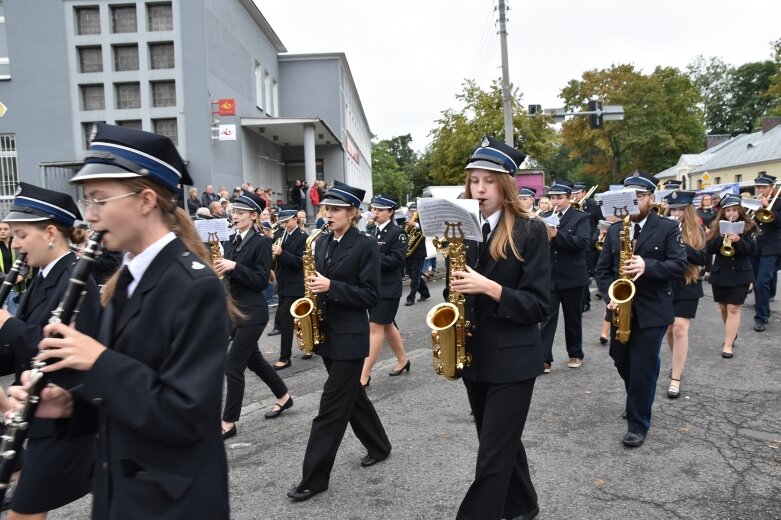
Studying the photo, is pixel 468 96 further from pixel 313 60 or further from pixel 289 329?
pixel 289 329

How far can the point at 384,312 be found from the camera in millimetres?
7344

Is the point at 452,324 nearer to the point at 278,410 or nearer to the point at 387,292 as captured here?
the point at 278,410

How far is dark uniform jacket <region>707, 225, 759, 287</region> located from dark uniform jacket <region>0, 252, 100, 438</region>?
7924mm

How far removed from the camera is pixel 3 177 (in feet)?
74.2

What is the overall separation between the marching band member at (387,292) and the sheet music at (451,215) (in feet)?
11.2

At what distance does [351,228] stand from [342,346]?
1.02 metres

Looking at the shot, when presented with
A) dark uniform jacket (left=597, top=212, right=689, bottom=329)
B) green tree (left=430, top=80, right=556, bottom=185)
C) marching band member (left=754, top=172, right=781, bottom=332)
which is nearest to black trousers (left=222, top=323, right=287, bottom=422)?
dark uniform jacket (left=597, top=212, right=689, bottom=329)

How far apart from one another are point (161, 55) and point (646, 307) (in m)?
22.1

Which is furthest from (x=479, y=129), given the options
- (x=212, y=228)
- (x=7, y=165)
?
(x=212, y=228)

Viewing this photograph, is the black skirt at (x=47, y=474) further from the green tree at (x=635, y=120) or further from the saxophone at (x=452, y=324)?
the green tree at (x=635, y=120)

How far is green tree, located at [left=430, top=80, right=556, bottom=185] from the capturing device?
32.2m

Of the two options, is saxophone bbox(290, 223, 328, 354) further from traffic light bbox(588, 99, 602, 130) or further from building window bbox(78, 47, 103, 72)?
building window bbox(78, 47, 103, 72)

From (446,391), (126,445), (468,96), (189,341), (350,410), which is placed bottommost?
(446,391)

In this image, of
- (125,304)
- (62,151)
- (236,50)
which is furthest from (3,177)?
(125,304)
